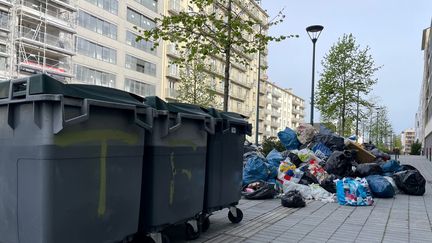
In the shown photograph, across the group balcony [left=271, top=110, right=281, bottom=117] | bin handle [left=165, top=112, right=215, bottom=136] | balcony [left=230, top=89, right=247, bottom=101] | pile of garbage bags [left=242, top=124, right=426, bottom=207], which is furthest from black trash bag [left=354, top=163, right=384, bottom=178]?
balcony [left=271, top=110, right=281, bottom=117]

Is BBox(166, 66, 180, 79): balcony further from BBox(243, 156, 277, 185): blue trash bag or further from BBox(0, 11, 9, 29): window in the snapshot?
BBox(243, 156, 277, 185): blue trash bag

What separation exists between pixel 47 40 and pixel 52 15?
2.48 m

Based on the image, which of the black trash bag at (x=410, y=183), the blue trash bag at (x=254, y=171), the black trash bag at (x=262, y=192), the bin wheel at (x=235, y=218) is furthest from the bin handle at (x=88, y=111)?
the black trash bag at (x=410, y=183)

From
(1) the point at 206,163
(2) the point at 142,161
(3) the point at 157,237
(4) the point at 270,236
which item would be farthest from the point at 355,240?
(2) the point at 142,161

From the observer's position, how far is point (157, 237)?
3.96 metres

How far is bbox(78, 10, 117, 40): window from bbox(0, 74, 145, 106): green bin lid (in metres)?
37.3

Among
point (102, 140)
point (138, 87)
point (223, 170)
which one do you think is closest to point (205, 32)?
point (223, 170)

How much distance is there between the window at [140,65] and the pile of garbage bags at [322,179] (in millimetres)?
34608

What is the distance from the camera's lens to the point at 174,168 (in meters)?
4.21

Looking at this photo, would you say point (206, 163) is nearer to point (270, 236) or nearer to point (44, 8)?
point (270, 236)

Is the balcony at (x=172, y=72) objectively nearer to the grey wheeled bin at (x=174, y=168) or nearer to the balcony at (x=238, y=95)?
the balcony at (x=238, y=95)

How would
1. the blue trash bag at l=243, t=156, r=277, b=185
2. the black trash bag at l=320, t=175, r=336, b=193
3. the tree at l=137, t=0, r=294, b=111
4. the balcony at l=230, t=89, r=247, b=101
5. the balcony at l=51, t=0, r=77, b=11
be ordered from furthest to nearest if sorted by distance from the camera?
the balcony at l=230, t=89, r=247, b=101, the balcony at l=51, t=0, r=77, b=11, the tree at l=137, t=0, r=294, b=111, the black trash bag at l=320, t=175, r=336, b=193, the blue trash bag at l=243, t=156, r=277, b=185

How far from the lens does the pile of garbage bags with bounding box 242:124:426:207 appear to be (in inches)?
316

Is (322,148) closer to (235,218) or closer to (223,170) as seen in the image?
(235,218)
